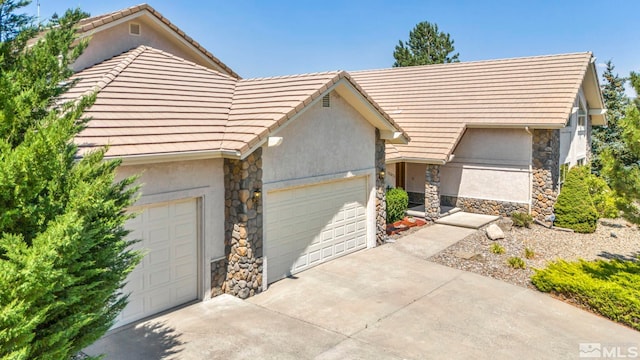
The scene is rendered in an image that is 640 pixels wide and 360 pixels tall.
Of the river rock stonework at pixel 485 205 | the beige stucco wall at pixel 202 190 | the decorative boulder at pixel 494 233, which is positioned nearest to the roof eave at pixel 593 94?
the river rock stonework at pixel 485 205

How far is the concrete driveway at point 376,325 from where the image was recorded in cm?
760

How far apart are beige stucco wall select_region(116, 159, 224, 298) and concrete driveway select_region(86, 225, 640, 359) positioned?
3.73 feet

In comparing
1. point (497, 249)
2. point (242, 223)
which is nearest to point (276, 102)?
point (242, 223)

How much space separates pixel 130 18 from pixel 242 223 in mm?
7977

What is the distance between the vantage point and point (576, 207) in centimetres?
1711

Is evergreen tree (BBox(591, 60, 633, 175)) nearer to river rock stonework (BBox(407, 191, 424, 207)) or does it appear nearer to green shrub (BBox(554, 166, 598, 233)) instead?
green shrub (BBox(554, 166, 598, 233))

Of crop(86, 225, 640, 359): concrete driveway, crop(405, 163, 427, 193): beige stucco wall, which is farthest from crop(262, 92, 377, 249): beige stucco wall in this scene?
crop(405, 163, 427, 193): beige stucco wall

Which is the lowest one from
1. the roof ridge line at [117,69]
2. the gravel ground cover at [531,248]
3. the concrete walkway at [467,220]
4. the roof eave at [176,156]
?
the gravel ground cover at [531,248]

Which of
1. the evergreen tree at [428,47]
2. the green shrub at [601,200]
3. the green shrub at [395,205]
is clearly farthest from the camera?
the evergreen tree at [428,47]

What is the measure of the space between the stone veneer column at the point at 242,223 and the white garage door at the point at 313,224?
0.65 m

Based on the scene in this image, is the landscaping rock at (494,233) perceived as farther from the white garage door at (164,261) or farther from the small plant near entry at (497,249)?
the white garage door at (164,261)

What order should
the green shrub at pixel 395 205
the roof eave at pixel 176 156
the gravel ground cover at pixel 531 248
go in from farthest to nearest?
1. the green shrub at pixel 395 205
2. the gravel ground cover at pixel 531 248
3. the roof eave at pixel 176 156

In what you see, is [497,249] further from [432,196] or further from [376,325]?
[376,325]

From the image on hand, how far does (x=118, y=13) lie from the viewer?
13031 mm
